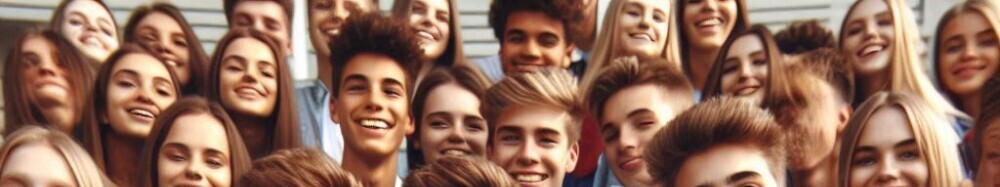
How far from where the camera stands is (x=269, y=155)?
4.04 m

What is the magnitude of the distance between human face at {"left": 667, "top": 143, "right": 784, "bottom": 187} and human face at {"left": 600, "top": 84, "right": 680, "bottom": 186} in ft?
0.61

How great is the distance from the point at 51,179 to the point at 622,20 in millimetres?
1233

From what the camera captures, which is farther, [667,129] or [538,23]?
[538,23]

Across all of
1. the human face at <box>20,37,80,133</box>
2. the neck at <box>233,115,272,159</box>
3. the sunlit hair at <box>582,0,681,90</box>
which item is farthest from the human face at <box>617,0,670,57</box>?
the human face at <box>20,37,80,133</box>

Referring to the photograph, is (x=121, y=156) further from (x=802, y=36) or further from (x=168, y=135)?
(x=802, y=36)

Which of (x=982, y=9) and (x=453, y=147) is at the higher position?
(x=982, y=9)

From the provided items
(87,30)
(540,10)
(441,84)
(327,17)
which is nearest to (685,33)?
(540,10)

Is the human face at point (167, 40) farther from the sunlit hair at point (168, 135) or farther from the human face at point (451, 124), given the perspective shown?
the human face at point (451, 124)

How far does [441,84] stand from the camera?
4164mm

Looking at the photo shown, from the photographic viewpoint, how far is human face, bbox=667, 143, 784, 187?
382 cm

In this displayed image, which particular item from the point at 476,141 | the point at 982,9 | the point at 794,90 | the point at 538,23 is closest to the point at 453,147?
the point at 476,141

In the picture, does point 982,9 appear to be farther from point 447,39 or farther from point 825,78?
point 447,39

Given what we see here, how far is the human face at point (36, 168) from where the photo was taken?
3.99 meters

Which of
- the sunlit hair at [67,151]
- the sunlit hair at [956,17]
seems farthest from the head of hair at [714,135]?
the sunlit hair at [67,151]
